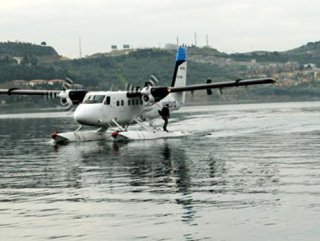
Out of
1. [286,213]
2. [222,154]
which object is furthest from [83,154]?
[286,213]

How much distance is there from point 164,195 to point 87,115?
22294mm

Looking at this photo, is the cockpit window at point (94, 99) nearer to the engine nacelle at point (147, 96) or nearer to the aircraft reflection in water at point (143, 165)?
the engine nacelle at point (147, 96)

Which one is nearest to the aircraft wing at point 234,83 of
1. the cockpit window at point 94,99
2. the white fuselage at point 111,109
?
the white fuselage at point 111,109

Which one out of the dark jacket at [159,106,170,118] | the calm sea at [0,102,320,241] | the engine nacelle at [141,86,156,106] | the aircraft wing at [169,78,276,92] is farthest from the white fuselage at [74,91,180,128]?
the calm sea at [0,102,320,241]

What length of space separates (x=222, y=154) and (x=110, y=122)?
13.5 meters

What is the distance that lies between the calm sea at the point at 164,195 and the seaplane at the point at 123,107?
8109 mm

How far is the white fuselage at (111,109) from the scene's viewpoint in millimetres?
40062

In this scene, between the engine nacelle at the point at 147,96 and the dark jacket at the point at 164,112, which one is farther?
the dark jacket at the point at 164,112

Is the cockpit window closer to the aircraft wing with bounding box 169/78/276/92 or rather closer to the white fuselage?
the white fuselage

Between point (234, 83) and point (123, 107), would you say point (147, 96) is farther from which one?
point (234, 83)

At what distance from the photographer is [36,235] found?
13523 millimetres

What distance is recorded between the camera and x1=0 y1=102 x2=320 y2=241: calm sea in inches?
535

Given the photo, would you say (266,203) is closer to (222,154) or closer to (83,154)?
(222,154)

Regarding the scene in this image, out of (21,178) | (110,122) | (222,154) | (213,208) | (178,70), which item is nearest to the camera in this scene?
(213,208)
